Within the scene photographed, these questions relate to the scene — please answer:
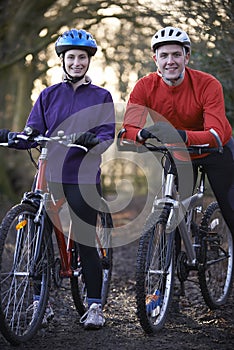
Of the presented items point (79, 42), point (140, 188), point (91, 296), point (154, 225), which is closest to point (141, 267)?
point (154, 225)

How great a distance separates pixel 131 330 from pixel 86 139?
1.51 m

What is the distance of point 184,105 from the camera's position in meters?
5.25

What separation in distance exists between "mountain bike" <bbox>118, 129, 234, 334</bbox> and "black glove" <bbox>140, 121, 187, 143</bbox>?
0.12 metres

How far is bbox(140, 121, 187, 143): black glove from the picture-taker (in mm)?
4797

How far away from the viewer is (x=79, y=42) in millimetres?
5145

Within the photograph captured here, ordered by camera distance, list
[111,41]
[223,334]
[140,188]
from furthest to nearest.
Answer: [140,188] → [111,41] → [223,334]

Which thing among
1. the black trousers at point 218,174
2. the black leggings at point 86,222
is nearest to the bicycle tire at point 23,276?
the black leggings at point 86,222

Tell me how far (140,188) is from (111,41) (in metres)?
11.8

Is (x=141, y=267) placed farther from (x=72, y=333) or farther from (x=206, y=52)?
(x=206, y=52)

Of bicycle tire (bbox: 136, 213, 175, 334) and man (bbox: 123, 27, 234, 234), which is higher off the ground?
man (bbox: 123, 27, 234, 234)

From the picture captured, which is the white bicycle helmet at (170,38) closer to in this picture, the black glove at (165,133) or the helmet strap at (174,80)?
the helmet strap at (174,80)

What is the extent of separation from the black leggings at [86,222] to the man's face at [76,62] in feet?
2.70

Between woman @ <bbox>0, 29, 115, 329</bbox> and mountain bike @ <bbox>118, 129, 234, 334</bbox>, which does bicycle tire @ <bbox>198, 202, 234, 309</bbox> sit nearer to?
mountain bike @ <bbox>118, 129, 234, 334</bbox>

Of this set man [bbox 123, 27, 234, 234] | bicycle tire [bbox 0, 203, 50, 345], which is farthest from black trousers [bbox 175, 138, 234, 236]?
bicycle tire [bbox 0, 203, 50, 345]
